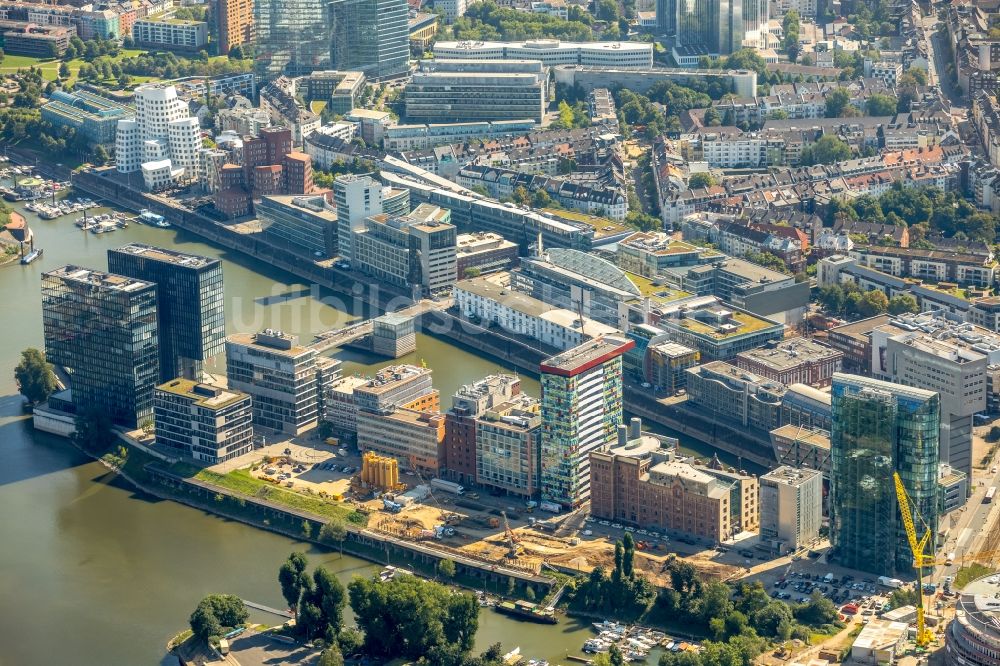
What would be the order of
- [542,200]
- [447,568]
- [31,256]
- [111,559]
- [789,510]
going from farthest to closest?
1. [542,200]
2. [31,256]
3. [111,559]
4. [789,510]
5. [447,568]

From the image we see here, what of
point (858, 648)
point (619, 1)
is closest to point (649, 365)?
point (858, 648)

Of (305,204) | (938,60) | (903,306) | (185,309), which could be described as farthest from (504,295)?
(938,60)

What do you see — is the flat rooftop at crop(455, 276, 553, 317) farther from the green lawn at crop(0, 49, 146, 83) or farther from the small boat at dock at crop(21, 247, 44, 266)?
the green lawn at crop(0, 49, 146, 83)

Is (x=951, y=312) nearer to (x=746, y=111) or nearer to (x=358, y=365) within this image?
(x=358, y=365)

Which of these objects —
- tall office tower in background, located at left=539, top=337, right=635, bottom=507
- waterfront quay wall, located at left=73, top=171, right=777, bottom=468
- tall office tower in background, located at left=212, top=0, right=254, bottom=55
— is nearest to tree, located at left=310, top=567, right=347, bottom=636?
tall office tower in background, located at left=539, top=337, right=635, bottom=507

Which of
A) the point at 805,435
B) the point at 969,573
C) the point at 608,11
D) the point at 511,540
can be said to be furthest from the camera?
the point at 608,11

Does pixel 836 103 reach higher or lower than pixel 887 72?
lower

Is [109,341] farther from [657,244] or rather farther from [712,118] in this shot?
[712,118]
